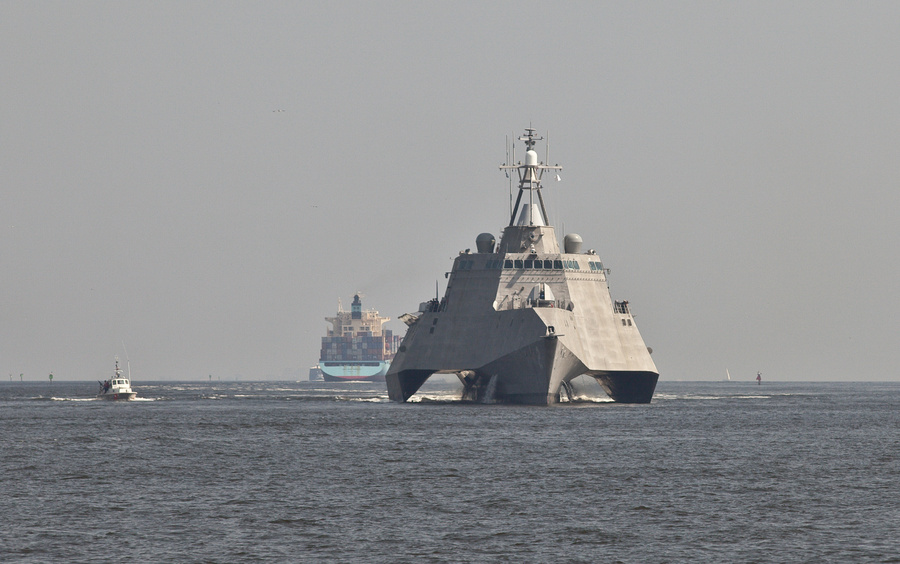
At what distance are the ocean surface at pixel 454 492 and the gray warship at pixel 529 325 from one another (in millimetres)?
11018

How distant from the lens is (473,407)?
316ft

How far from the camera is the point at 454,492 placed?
4425 cm

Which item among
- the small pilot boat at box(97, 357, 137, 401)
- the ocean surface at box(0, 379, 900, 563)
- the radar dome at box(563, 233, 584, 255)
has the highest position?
the radar dome at box(563, 233, 584, 255)

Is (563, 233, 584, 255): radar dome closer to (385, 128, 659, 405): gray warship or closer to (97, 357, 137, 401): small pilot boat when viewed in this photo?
(385, 128, 659, 405): gray warship

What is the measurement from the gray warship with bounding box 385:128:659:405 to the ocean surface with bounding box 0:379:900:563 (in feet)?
36.1

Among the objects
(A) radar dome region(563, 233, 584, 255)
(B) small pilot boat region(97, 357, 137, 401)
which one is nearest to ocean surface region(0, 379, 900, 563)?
(A) radar dome region(563, 233, 584, 255)

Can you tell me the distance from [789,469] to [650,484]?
28.5 ft

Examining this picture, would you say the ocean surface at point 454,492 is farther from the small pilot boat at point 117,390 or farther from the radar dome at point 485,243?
the small pilot boat at point 117,390

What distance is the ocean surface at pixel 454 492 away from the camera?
110ft

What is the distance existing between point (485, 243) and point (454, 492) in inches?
2332

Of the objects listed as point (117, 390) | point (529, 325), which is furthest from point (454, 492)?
point (117, 390)

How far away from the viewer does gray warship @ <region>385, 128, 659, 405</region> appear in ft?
295

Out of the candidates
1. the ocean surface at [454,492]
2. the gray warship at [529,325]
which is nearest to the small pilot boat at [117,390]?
the gray warship at [529,325]

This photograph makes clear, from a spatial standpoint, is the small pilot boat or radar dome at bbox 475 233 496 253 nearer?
radar dome at bbox 475 233 496 253
